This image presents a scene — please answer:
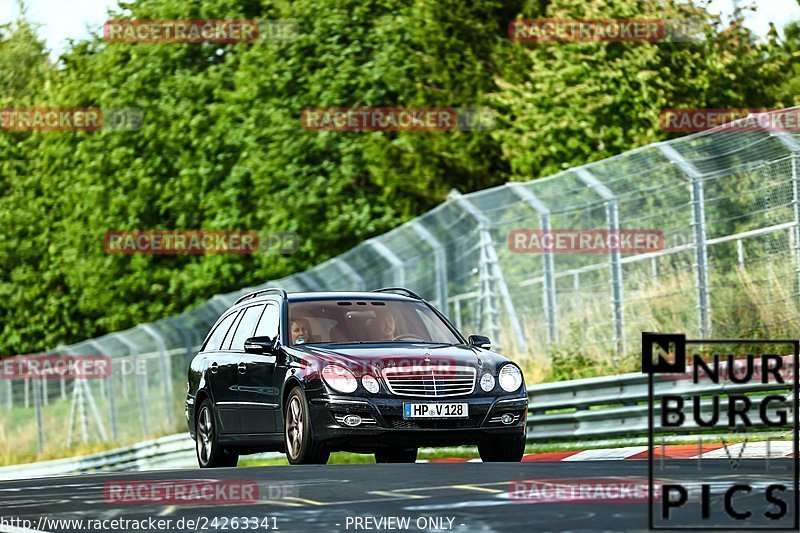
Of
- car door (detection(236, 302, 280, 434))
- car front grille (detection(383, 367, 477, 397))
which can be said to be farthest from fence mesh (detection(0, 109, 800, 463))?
car door (detection(236, 302, 280, 434))

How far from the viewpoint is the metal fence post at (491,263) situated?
850 inches

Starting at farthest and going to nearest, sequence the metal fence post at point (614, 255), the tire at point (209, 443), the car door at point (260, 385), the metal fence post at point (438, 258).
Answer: the metal fence post at point (438, 258), the metal fence post at point (614, 255), the tire at point (209, 443), the car door at point (260, 385)

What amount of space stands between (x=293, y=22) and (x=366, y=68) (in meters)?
3.17

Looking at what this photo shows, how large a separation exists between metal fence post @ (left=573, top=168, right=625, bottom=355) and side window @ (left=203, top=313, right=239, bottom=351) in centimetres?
489

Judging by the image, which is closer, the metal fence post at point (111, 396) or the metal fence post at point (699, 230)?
the metal fence post at point (699, 230)

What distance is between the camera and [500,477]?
1096cm

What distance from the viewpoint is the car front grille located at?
516 inches

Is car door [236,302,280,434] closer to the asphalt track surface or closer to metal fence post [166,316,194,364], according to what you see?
the asphalt track surface

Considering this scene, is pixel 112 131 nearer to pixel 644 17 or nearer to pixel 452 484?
pixel 644 17

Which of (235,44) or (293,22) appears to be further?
(235,44)

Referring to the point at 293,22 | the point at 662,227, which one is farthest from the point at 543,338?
the point at 293,22

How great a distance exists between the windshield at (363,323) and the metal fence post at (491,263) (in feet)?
21.5

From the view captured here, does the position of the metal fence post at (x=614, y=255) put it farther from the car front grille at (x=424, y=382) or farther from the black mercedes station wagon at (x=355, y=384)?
the car front grille at (x=424, y=382)

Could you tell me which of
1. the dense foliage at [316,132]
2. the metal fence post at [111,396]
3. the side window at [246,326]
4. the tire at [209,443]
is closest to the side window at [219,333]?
the side window at [246,326]
